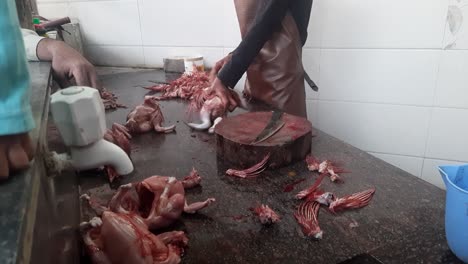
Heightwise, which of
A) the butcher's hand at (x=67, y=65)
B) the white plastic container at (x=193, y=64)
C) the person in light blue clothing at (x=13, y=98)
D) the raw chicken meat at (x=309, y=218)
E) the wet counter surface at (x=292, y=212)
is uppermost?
the person in light blue clothing at (x=13, y=98)

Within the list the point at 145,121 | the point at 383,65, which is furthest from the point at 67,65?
the point at 383,65

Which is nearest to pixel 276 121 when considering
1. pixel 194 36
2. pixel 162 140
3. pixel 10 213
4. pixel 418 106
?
pixel 162 140

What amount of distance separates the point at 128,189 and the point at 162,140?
0.51 metres

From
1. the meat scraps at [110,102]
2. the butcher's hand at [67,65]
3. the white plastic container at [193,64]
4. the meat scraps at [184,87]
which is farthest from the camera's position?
the white plastic container at [193,64]

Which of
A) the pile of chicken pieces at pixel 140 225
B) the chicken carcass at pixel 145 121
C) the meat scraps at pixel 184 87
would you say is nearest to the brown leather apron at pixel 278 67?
the meat scraps at pixel 184 87

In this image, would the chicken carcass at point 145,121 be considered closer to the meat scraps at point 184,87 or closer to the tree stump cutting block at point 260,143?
the tree stump cutting block at point 260,143

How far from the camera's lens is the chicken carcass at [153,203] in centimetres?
79

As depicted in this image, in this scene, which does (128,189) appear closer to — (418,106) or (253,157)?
(253,157)

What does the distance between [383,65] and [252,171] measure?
1255 millimetres

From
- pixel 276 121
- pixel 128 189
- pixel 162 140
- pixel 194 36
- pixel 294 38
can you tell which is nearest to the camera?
pixel 128 189

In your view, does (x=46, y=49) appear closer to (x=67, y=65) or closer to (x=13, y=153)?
(x=67, y=65)

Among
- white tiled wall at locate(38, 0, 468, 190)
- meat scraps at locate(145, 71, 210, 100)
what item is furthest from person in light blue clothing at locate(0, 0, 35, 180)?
white tiled wall at locate(38, 0, 468, 190)

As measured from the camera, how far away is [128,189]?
2.65 ft

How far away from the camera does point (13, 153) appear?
0.40m
